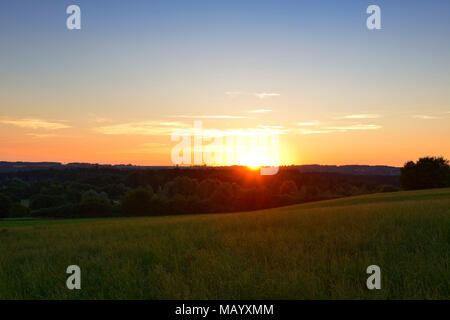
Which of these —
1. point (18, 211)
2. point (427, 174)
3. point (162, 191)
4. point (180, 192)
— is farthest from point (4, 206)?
point (427, 174)

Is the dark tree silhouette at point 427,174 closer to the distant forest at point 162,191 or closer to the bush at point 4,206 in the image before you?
the distant forest at point 162,191

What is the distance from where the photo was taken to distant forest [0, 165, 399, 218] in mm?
73312

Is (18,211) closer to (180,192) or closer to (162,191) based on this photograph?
(162,191)

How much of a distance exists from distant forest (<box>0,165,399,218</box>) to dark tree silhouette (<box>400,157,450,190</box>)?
5.82 metres

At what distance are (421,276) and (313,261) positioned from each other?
2.17 metres

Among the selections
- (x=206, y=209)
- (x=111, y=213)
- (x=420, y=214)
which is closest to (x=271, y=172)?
(x=206, y=209)

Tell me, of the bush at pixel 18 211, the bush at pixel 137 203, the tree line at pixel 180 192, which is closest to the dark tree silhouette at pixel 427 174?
the tree line at pixel 180 192
